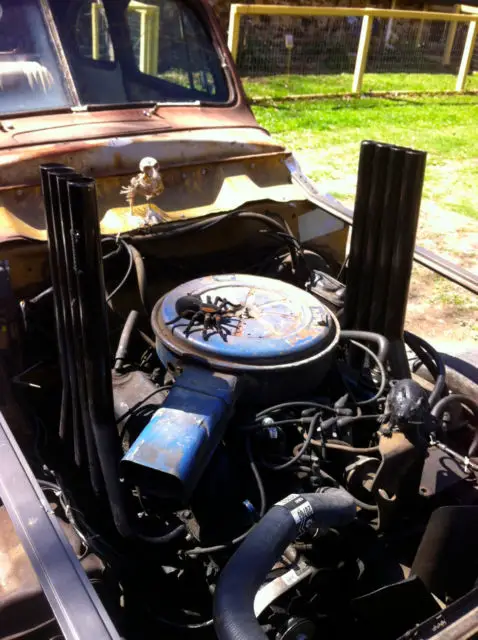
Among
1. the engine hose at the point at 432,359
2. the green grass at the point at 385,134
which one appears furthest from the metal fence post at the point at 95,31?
the green grass at the point at 385,134

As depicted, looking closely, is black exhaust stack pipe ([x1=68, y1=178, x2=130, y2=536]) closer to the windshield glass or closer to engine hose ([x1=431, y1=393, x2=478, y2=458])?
engine hose ([x1=431, y1=393, x2=478, y2=458])

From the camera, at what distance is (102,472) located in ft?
5.99

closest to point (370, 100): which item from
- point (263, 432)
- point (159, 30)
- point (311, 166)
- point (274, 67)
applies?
point (274, 67)

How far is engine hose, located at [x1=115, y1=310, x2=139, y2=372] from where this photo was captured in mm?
2217

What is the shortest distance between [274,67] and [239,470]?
461 inches

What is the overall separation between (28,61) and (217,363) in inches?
70.7

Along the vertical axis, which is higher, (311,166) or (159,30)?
(159,30)

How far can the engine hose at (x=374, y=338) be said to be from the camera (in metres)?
2.24

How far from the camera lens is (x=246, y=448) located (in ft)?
6.26

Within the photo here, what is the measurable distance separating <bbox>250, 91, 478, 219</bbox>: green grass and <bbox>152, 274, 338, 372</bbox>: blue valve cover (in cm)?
463

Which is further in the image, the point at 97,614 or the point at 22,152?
Result: the point at 22,152

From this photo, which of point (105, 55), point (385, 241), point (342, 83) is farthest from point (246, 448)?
point (342, 83)

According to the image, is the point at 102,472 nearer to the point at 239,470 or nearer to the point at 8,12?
the point at 239,470

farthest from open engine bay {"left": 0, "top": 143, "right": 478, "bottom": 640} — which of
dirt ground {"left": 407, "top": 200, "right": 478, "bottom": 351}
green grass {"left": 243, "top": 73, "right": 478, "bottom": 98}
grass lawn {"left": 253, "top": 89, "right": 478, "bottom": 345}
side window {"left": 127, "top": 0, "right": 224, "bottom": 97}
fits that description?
green grass {"left": 243, "top": 73, "right": 478, "bottom": 98}
